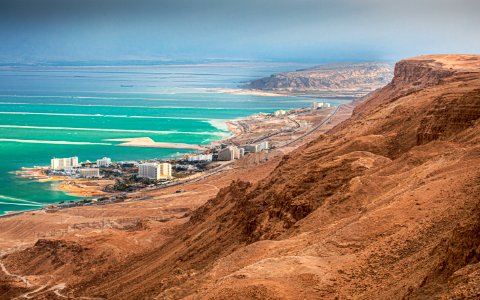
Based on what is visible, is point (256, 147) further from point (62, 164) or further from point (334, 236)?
point (334, 236)

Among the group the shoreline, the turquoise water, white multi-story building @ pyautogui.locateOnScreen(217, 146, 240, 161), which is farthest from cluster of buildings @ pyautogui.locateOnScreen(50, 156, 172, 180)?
white multi-story building @ pyautogui.locateOnScreen(217, 146, 240, 161)

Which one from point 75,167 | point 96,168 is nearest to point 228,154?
point 96,168

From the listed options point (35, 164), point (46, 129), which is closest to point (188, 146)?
point (35, 164)

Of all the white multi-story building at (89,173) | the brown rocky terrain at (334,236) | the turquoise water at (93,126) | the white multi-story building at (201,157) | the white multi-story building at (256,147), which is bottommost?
the turquoise water at (93,126)

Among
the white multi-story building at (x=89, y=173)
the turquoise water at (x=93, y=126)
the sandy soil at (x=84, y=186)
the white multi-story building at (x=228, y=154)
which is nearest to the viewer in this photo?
the sandy soil at (x=84, y=186)

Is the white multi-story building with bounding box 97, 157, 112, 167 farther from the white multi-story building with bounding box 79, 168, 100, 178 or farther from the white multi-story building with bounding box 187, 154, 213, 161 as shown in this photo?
the white multi-story building with bounding box 187, 154, 213, 161

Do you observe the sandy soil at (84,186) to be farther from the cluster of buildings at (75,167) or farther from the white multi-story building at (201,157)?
the white multi-story building at (201,157)

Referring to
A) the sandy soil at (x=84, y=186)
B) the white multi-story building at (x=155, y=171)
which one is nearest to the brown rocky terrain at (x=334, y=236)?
the sandy soil at (x=84, y=186)
